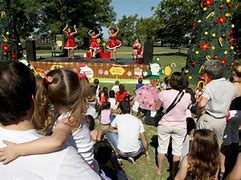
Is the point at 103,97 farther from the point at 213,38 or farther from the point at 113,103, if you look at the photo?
the point at 213,38

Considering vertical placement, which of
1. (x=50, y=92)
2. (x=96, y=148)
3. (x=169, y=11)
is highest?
(x=169, y=11)

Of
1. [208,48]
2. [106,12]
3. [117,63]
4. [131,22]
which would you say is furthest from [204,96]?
[131,22]

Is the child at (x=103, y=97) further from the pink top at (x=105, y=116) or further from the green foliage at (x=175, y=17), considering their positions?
the green foliage at (x=175, y=17)

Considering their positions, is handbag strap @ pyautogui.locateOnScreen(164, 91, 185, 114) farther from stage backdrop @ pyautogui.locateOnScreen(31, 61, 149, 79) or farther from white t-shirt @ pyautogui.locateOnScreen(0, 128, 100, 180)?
stage backdrop @ pyautogui.locateOnScreen(31, 61, 149, 79)

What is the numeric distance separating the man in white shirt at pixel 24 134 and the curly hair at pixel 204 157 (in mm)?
1940

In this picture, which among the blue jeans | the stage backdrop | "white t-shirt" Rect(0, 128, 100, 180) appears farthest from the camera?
the stage backdrop

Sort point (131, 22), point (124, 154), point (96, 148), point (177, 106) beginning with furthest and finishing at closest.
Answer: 1. point (131, 22)
2. point (124, 154)
3. point (177, 106)
4. point (96, 148)

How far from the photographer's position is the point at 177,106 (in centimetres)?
475

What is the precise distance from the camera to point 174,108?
476 centimetres

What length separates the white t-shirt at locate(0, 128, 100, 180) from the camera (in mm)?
1433

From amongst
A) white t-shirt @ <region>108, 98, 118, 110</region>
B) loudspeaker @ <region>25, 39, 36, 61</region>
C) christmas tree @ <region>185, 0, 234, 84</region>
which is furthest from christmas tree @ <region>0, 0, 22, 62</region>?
christmas tree @ <region>185, 0, 234, 84</region>

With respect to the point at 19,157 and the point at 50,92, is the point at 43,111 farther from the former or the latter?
the point at 19,157

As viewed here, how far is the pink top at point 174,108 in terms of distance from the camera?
15.6ft

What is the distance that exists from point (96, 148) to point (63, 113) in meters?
1.99
